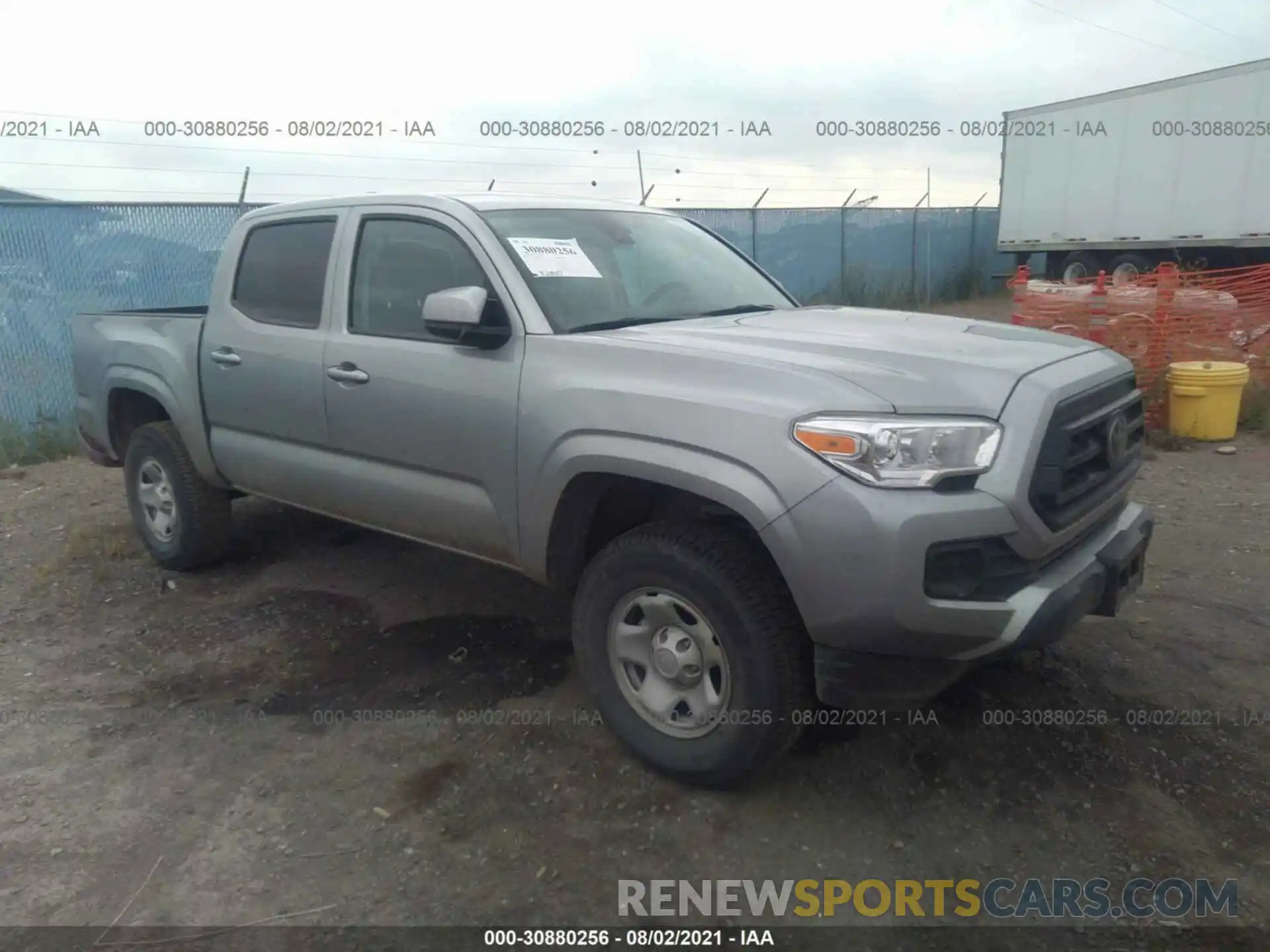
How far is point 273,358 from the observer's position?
4.14 m

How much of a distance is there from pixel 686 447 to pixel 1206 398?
236 inches

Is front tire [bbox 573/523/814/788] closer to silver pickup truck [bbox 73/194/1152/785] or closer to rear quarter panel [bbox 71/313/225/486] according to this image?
silver pickup truck [bbox 73/194/1152/785]

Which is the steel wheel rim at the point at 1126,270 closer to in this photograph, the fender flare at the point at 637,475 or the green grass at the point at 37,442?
the green grass at the point at 37,442

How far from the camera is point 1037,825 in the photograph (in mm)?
2793

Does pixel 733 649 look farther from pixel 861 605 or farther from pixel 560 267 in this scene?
pixel 560 267

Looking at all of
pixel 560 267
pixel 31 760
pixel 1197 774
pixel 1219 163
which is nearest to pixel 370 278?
pixel 560 267

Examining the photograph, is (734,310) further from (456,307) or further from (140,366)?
(140,366)

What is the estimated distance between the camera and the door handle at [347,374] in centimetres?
371

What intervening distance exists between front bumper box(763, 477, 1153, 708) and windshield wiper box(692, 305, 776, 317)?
4.57 ft

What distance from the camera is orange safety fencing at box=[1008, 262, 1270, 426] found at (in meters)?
7.89

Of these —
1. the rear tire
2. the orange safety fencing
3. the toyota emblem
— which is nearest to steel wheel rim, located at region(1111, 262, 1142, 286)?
the orange safety fencing

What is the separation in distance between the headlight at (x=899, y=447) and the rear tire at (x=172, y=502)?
352 centimetres

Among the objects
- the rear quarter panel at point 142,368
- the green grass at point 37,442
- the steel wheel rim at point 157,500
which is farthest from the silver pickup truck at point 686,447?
the green grass at point 37,442

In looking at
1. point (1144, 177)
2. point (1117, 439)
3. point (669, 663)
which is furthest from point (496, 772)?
point (1144, 177)
